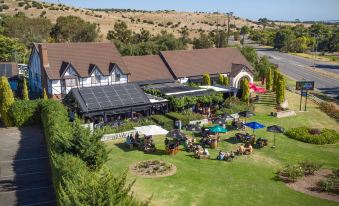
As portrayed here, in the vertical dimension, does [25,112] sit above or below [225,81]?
below

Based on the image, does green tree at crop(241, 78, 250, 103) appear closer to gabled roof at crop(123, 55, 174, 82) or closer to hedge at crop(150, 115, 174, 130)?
gabled roof at crop(123, 55, 174, 82)

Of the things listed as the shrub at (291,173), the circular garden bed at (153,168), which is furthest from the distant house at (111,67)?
the shrub at (291,173)

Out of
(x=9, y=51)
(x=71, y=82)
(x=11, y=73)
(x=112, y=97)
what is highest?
(x=9, y=51)

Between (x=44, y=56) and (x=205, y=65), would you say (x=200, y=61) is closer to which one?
(x=205, y=65)

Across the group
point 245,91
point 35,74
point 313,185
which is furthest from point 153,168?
point 35,74

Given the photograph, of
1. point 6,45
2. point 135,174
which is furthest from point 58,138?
point 6,45

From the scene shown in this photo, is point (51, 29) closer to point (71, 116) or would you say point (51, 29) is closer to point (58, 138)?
point (71, 116)

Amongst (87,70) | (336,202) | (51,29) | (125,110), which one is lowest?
(336,202)

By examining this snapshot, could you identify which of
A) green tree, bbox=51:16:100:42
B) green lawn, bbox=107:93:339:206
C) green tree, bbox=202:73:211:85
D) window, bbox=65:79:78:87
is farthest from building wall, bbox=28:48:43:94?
green tree, bbox=51:16:100:42
